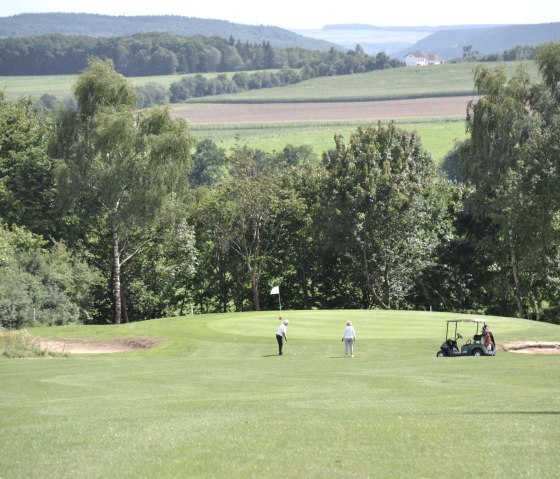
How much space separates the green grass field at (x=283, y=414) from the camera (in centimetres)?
1400

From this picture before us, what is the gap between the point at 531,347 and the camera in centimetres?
3844

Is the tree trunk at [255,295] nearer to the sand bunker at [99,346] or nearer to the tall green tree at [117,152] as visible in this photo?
the tall green tree at [117,152]

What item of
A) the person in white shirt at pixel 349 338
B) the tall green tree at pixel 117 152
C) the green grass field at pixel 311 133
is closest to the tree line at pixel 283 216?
the tall green tree at pixel 117 152

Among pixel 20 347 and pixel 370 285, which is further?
pixel 370 285

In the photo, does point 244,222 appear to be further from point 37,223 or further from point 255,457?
point 255,457

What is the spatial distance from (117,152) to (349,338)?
28140mm

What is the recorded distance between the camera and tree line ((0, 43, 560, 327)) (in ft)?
192

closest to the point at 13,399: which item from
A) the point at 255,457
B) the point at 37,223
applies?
the point at 255,457

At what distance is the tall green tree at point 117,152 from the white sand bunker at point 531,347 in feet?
87.1

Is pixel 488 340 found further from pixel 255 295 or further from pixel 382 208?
pixel 255 295


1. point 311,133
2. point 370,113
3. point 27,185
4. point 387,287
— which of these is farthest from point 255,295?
point 370,113

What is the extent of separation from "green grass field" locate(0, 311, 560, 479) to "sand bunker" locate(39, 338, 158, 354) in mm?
2555

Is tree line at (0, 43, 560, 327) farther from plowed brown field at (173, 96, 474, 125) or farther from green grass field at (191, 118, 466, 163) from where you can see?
plowed brown field at (173, 96, 474, 125)

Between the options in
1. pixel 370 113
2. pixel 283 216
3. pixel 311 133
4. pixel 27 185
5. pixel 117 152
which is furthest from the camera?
pixel 370 113
